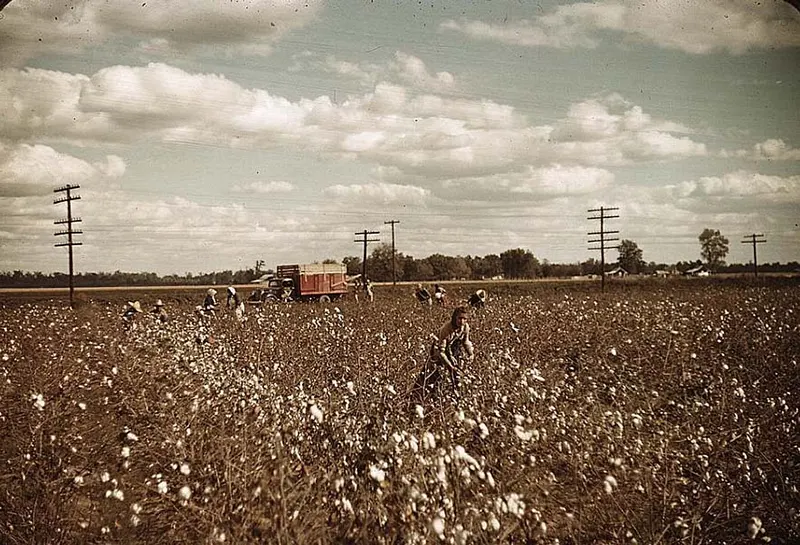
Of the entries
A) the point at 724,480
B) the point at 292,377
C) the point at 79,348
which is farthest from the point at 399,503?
the point at 79,348

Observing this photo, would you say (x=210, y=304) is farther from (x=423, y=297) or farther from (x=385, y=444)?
(x=385, y=444)

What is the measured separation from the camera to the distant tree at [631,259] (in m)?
12.3

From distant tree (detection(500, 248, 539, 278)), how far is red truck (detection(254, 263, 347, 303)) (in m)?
9.43

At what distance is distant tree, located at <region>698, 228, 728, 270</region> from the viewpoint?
7.45 metres

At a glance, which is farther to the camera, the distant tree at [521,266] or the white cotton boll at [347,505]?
the distant tree at [521,266]

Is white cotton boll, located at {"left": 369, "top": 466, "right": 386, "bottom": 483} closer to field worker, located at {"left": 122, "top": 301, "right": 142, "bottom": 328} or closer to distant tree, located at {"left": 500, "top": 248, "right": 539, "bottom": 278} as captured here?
field worker, located at {"left": 122, "top": 301, "right": 142, "bottom": 328}

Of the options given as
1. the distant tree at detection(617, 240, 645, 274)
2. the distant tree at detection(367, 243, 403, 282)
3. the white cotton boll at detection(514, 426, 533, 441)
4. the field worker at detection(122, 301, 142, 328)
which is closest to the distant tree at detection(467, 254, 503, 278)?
the distant tree at detection(617, 240, 645, 274)

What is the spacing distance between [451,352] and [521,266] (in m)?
8.22

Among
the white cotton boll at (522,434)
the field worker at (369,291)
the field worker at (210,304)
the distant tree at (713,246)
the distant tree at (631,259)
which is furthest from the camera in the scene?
the field worker at (369,291)

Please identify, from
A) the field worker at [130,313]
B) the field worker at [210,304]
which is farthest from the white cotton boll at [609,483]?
the field worker at [210,304]

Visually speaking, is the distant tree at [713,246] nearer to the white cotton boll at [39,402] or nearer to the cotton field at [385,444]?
the cotton field at [385,444]

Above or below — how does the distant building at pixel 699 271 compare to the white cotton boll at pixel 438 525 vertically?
above

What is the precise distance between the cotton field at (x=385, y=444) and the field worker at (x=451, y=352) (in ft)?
0.68

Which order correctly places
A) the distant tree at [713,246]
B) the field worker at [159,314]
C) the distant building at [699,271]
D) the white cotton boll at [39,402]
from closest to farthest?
the white cotton boll at [39,402] < the distant tree at [713,246] < the distant building at [699,271] < the field worker at [159,314]
